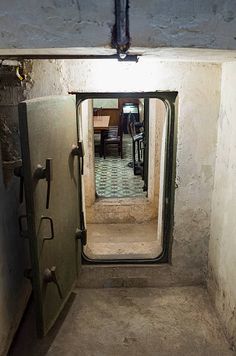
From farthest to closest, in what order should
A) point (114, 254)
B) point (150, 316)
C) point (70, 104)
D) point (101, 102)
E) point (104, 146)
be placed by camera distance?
1. point (101, 102)
2. point (104, 146)
3. point (114, 254)
4. point (150, 316)
5. point (70, 104)

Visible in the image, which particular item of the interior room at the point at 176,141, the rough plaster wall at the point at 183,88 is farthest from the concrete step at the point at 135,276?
the rough plaster wall at the point at 183,88

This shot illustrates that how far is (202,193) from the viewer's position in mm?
2945

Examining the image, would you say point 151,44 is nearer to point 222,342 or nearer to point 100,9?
point 100,9

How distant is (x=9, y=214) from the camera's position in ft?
8.09

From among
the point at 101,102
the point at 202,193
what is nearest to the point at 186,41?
the point at 202,193

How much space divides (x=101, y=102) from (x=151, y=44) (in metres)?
9.72

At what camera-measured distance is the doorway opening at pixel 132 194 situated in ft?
9.80

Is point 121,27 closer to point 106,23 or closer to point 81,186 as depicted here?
point 106,23

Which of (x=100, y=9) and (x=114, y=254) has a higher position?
(x=100, y=9)

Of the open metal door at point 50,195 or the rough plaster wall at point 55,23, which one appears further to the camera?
the open metal door at point 50,195

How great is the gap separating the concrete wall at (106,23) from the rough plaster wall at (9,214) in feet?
2.71

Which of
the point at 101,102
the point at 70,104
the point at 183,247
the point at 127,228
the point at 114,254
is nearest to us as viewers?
the point at 70,104

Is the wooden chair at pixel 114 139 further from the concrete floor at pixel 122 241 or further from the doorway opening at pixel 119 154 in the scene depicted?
the concrete floor at pixel 122 241

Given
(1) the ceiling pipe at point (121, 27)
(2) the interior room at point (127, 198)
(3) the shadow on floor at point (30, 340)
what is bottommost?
(3) the shadow on floor at point (30, 340)
